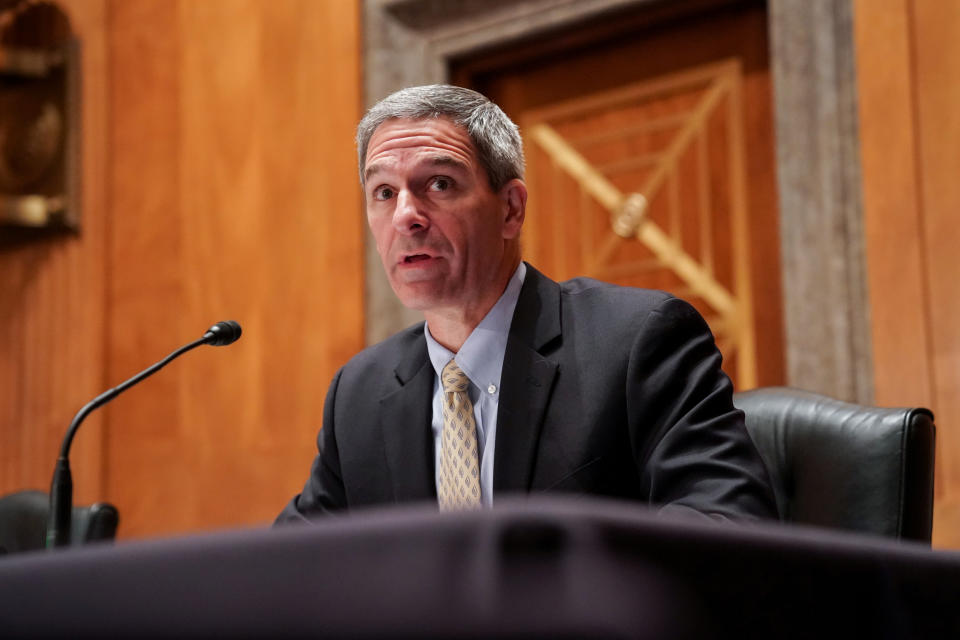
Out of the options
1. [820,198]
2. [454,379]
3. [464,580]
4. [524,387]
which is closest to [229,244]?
[820,198]

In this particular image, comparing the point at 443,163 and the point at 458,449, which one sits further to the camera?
the point at 443,163

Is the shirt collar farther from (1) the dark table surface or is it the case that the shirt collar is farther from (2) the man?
(1) the dark table surface

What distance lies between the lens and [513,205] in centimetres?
204

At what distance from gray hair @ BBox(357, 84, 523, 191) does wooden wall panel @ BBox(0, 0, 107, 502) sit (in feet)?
10.1

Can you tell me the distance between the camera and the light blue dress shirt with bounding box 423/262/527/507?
1812 mm

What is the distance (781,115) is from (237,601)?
3.04m

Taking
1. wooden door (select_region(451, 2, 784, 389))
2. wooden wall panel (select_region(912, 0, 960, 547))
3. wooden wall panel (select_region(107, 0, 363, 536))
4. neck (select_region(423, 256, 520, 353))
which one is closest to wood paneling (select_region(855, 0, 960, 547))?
wooden wall panel (select_region(912, 0, 960, 547))

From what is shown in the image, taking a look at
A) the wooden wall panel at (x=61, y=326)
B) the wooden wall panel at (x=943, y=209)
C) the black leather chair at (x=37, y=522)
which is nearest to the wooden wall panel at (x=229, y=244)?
the wooden wall panel at (x=61, y=326)

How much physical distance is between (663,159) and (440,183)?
2.03 metres

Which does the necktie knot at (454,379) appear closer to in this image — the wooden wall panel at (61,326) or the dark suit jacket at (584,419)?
the dark suit jacket at (584,419)

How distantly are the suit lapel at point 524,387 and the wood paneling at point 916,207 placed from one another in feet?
4.87

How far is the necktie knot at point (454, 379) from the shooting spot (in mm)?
1865

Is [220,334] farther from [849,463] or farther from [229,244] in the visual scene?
[229,244]

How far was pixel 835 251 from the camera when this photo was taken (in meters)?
3.20
